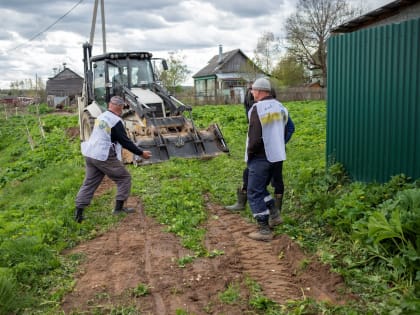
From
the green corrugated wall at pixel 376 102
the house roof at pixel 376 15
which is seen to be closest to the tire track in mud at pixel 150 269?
the green corrugated wall at pixel 376 102

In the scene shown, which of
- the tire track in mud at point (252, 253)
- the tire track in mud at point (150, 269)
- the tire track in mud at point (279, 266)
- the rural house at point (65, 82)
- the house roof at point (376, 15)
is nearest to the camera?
the tire track in mud at point (150, 269)

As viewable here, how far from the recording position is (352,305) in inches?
161

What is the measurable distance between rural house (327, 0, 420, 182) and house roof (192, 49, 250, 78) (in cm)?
4521

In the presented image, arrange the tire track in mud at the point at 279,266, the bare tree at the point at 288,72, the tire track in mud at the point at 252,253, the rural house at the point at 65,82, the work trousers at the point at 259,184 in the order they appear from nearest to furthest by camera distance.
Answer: the tire track in mud at the point at 279,266 → the tire track in mud at the point at 252,253 → the work trousers at the point at 259,184 → the bare tree at the point at 288,72 → the rural house at the point at 65,82

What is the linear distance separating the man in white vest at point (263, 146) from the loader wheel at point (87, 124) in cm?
820

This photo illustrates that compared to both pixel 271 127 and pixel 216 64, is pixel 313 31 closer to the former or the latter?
pixel 216 64

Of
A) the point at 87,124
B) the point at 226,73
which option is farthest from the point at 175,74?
the point at 87,124

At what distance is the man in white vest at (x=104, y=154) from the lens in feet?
22.6

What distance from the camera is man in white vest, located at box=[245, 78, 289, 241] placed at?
591 centimetres

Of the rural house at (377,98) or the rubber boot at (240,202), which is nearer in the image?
the rural house at (377,98)

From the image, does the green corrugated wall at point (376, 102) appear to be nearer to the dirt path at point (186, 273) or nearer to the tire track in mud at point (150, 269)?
the dirt path at point (186, 273)

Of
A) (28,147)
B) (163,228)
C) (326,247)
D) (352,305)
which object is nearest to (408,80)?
(326,247)

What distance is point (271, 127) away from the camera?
5.91 meters

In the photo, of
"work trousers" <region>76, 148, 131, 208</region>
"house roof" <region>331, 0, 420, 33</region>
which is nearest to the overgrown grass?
"work trousers" <region>76, 148, 131, 208</region>
